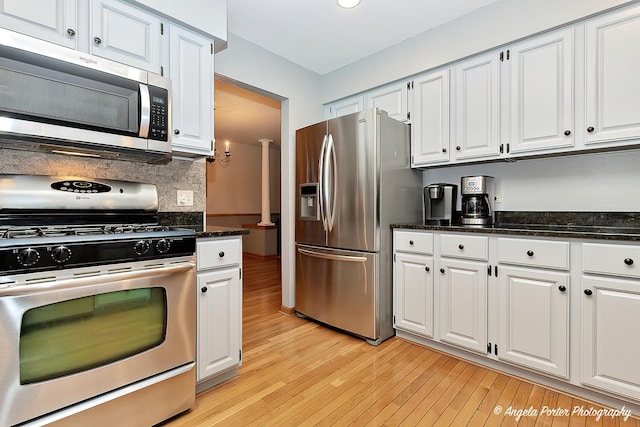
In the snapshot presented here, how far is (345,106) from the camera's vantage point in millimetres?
3299

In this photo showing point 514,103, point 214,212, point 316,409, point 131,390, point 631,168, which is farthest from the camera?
point 214,212

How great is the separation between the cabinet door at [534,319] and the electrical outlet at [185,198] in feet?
7.03

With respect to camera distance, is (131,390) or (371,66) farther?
(371,66)

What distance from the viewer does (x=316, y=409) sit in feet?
5.52

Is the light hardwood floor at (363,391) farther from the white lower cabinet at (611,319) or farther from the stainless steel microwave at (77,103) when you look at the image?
the stainless steel microwave at (77,103)

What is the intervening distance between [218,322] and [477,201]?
2024 millimetres

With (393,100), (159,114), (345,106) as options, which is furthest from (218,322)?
(345,106)

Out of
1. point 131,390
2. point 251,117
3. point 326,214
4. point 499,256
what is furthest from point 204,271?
point 251,117

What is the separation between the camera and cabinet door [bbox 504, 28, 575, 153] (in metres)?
2.01

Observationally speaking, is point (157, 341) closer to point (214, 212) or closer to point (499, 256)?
point (499, 256)

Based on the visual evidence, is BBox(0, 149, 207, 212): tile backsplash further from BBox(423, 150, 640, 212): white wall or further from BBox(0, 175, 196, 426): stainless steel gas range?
BBox(423, 150, 640, 212): white wall

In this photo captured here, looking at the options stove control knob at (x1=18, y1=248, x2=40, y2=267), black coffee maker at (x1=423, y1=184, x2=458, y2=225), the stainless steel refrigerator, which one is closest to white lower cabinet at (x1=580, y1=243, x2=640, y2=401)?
black coffee maker at (x1=423, y1=184, x2=458, y2=225)

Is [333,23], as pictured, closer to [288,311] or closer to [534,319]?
[534,319]

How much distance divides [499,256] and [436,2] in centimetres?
186
